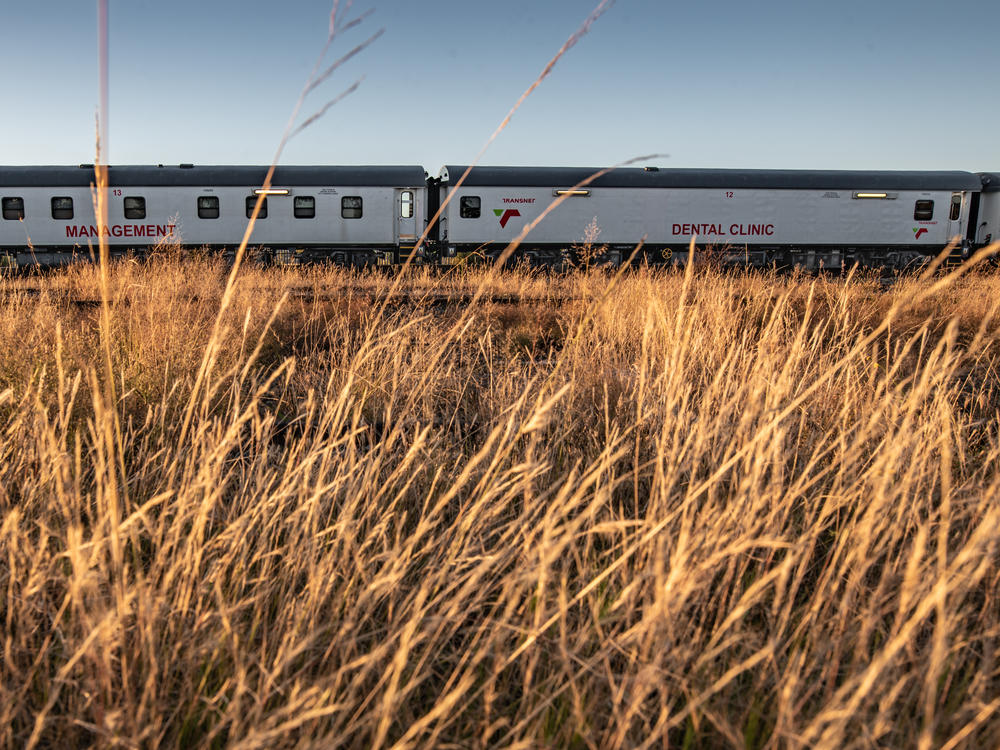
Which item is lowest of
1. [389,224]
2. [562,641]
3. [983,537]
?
[562,641]

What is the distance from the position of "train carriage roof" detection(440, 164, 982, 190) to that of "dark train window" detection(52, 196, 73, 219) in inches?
381

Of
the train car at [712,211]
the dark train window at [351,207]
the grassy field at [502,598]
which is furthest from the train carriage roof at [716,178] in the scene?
the grassy field at [502,598]

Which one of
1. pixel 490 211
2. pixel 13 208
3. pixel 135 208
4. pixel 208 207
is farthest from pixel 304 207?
pixel 13 208

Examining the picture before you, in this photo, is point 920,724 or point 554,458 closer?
point 920,724

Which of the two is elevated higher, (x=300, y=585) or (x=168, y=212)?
(x=168, y=212)

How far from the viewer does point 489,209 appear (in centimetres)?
1673

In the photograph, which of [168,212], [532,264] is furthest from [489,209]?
[168,212]

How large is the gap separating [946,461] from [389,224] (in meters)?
16.7

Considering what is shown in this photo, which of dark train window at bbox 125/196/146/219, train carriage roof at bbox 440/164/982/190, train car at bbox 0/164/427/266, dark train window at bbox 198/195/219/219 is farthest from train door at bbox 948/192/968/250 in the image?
dark train window at bbox 125/196/146/219

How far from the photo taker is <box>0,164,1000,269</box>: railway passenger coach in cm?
1642

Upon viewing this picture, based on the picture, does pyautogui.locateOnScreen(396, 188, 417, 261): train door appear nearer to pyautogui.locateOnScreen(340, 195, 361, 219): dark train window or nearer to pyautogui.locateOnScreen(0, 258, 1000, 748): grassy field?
pyautogui.locateOnScreen(340, 195, 361, 219): dark train window

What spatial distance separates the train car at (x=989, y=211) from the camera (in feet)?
59.8

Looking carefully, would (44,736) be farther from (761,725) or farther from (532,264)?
(532,264)

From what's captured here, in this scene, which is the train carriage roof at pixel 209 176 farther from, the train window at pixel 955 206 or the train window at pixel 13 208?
the train window at pixel 955 206
